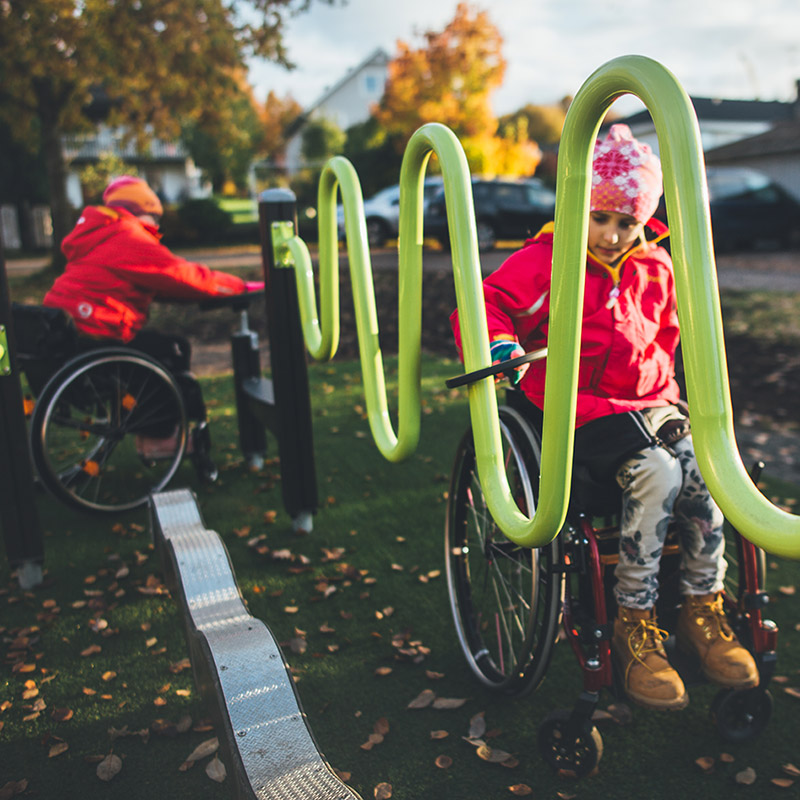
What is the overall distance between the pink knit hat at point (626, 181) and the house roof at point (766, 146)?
2657 cm

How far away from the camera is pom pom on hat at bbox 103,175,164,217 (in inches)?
164

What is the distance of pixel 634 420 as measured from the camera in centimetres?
233

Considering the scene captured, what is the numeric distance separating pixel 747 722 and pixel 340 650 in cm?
140

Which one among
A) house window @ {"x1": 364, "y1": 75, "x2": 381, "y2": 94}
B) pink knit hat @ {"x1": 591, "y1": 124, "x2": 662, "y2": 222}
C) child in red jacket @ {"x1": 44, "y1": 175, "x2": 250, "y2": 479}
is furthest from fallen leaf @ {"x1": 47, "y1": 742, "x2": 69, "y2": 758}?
house window @ {"x1": 364, "y1": 75, "x2": 381, "y2": 94}

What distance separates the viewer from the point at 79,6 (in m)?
13.4

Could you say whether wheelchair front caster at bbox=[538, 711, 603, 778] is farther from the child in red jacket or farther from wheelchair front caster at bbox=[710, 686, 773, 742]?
the child in red jacket

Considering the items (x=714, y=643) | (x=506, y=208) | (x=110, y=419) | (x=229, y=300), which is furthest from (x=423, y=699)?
(x=506, y=208)

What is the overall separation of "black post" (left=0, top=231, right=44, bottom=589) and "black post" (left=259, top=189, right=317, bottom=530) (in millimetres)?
1089

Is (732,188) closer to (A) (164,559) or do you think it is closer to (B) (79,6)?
(B) (79,6)

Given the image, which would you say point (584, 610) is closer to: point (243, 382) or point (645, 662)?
point (645, 662)

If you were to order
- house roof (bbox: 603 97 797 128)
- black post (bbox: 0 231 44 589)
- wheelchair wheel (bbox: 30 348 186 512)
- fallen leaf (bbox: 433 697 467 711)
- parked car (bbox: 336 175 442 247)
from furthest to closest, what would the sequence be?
1. house roof (bbox: 603 97 797 128)
2. parked car (bbox: 336 175 442 247)
3. wheelchair wheel (bbox: 30 348 186 512)
4. black post (bbox: 0 231 44 589)
5. fallen leaf (bbox: 433 697 467 711)

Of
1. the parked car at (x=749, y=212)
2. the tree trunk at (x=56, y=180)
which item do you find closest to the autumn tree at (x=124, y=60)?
the tree trunk at (x=56, y=180)

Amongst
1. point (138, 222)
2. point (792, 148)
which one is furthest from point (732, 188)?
point (138, 222)

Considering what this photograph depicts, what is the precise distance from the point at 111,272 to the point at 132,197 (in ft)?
1.42
